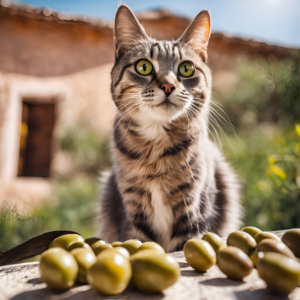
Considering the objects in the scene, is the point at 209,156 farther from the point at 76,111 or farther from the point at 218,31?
the point at 218,31

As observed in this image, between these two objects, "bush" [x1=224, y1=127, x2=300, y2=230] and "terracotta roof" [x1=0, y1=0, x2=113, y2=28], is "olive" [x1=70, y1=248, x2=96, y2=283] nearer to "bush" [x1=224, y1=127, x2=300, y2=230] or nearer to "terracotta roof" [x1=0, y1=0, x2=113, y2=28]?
"bush" [x1=224, y1=127, x2=300, y2=230]

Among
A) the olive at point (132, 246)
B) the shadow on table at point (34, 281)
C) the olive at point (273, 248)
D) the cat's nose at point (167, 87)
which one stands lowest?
the shadow on table at point (34, 281)

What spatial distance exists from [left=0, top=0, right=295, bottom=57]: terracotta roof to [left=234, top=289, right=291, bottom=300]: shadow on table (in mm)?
5141

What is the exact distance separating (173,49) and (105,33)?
442 centimetres

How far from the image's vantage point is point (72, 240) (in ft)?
2.88

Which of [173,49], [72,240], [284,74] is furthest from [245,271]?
[284,74]

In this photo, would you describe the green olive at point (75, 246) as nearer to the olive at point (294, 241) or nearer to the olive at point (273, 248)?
the olive at point (273, 248)

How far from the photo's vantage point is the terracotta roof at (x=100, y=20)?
456 cm

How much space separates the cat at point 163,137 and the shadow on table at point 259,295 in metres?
0.64

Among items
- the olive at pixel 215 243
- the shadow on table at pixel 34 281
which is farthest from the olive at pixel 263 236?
the shadow on table at pixel 34 281

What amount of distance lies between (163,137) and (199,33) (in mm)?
633

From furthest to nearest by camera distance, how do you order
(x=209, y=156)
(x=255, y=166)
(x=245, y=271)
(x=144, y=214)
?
1. (x=255, y=166)
2. (x=209, y=156)
3. (x=144, y=214)
4. (x=245, y=271)

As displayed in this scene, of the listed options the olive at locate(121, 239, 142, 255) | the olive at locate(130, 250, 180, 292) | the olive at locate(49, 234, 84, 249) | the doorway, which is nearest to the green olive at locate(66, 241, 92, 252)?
the olive at locate(49, 234, 84, 249)

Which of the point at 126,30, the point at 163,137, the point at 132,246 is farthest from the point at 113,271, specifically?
the point at 126,30
